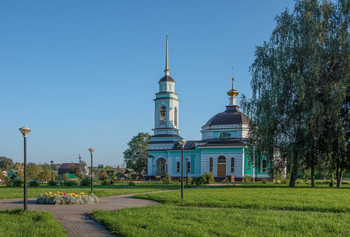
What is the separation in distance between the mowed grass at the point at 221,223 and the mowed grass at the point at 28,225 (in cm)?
132

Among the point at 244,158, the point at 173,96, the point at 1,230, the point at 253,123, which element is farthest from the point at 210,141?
the point at 1,230

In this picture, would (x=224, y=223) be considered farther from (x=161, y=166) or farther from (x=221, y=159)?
(x=161, y=166)

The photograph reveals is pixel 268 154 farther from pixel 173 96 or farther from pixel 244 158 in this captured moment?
pixel 173 96

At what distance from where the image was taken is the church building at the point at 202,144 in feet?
119

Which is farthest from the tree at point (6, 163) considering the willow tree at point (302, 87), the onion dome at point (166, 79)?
the willow tree at point (302, 87)

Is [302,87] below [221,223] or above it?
above

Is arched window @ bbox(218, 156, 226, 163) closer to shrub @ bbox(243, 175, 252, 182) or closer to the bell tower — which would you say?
shrub @ bbox(243, 175, 252, 182)

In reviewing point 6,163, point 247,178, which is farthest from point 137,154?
point 6,163

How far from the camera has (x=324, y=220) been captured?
8.52 m

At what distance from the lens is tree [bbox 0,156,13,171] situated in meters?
94.1

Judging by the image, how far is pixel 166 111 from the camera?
4138 centimetres

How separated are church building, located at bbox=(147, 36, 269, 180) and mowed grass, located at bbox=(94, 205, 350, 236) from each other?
1009 inches

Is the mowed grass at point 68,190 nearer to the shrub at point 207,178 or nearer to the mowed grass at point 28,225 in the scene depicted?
the shrub at point 207,178

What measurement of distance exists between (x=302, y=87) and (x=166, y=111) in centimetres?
2301
